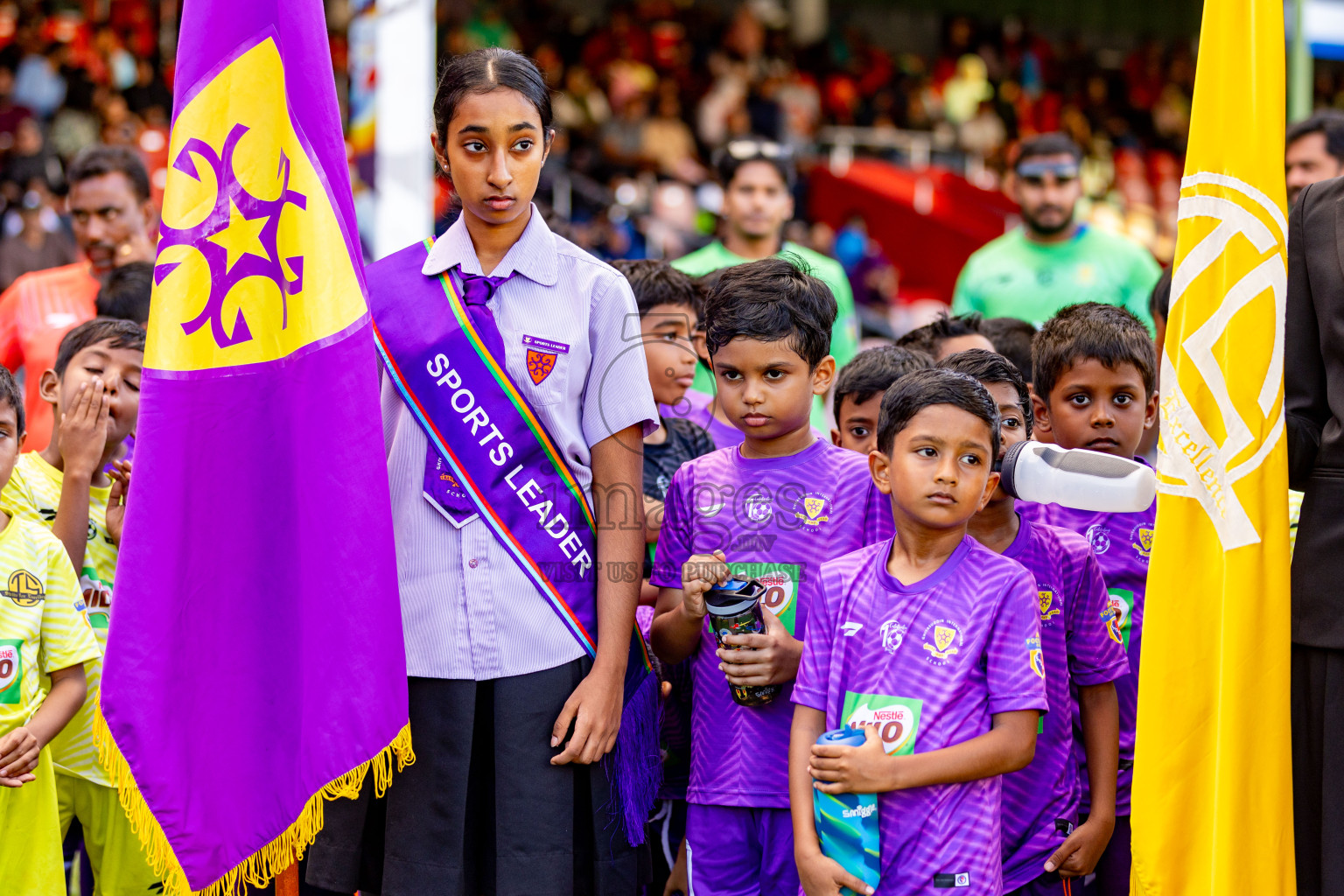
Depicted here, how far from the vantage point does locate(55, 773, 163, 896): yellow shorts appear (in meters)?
3.38

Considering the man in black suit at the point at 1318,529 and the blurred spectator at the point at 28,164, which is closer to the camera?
the man in black suit at the point at 1318,529

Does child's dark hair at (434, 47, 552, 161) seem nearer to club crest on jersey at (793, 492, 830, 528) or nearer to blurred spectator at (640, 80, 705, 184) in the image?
club crest on jersey at (793, 492, 830, 528)

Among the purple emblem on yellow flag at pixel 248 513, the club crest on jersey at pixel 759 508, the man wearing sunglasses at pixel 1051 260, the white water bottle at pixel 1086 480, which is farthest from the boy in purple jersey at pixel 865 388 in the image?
the man wearing sunglasses at pixel 1051 260

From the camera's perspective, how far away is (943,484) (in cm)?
260

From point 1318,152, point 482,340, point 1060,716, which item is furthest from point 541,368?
point 1318,152

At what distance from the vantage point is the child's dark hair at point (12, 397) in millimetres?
2939

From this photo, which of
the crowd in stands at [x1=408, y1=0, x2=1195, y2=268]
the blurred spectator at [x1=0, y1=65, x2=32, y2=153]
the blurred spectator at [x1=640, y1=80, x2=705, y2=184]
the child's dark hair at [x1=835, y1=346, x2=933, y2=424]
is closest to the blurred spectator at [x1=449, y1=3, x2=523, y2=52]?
the crowd in stands at [x1=408, y1=0, x2=1195, y2=268]

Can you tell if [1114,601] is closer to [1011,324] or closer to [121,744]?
[1011,324]

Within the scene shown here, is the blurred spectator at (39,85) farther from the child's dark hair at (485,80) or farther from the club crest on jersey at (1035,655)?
the club crest on jersey at (1035,655)

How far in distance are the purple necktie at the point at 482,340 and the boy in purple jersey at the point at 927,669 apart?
750mm

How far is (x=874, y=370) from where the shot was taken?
3523mm

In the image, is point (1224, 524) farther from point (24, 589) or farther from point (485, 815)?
point (24, 589)

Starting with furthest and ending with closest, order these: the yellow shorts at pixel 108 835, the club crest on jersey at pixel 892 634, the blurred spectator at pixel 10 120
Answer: the blurred spectator at pixel 10 120 → the yellow shorts at pixel 108 835 → the club crest on jersey at pixel 892 634

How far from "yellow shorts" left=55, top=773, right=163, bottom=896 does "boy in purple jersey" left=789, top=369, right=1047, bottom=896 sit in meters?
1.79
